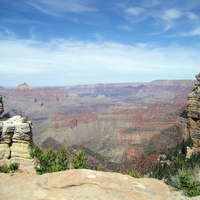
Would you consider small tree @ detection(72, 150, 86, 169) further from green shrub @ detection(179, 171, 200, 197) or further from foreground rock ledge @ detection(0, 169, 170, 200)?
green shrub @ detection(179, 171, 200, 197)

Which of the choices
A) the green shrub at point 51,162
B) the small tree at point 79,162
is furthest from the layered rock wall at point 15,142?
the small tree at point 79,162

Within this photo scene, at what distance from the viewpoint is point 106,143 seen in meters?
152

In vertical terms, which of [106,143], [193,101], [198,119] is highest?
[193,101]

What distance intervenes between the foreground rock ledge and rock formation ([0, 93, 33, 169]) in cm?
1008

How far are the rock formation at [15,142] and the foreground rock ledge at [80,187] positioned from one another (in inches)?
397

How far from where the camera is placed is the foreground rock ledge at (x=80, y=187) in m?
10.2

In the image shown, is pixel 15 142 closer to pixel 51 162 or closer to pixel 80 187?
pixel 51 162

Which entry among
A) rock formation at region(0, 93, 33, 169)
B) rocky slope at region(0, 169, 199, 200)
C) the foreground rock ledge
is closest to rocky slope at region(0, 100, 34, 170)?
rock formation at region(0, 93, 33, 169)

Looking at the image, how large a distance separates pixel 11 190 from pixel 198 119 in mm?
49734

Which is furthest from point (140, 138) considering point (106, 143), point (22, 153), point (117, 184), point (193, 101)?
point (117, 184)

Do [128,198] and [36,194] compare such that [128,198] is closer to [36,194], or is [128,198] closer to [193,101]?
[36,194]

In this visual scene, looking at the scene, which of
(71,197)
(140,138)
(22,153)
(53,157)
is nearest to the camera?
(71,197)

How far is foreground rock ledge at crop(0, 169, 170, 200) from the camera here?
10156 mm

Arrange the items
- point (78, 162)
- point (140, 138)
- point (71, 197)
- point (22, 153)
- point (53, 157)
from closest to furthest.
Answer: point (71, 197), point (78, 162), point (53, 157), point (22, 153), point (140, 138)
